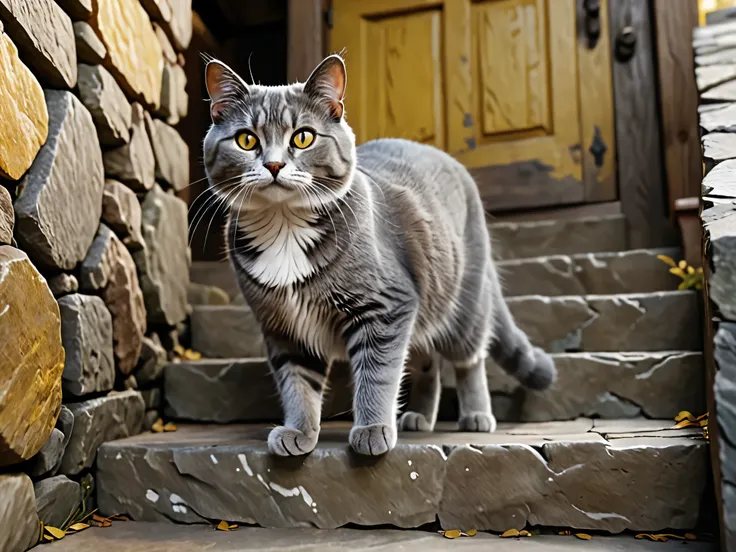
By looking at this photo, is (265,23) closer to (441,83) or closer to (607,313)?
(441,83)

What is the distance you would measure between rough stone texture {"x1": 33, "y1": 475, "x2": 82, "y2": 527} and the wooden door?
2.31m

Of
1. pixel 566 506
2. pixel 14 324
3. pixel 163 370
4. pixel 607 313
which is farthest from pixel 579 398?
pixel 14 324

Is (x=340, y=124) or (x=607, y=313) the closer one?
(x=340, y=124)

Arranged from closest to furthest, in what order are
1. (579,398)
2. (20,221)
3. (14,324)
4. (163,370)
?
(14,324)
(20,221)
(579,398)
(163,370)

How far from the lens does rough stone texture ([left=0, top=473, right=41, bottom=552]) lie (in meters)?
1.25

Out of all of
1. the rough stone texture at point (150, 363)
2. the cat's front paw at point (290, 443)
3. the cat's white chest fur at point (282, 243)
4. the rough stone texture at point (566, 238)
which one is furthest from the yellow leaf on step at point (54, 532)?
the rough stone texture at point (566, 238)

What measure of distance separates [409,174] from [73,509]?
1276 millimetres

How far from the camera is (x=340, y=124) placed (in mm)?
1633

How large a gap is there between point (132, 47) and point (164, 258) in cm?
65

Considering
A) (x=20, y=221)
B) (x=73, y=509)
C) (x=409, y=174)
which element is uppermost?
(x=409, y=174)

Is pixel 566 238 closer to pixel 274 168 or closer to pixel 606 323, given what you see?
pixel 606 323

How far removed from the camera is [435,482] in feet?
4.77

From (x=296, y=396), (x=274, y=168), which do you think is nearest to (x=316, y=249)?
(x=274, y=168)

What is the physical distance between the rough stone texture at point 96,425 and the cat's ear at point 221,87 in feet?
2.60
